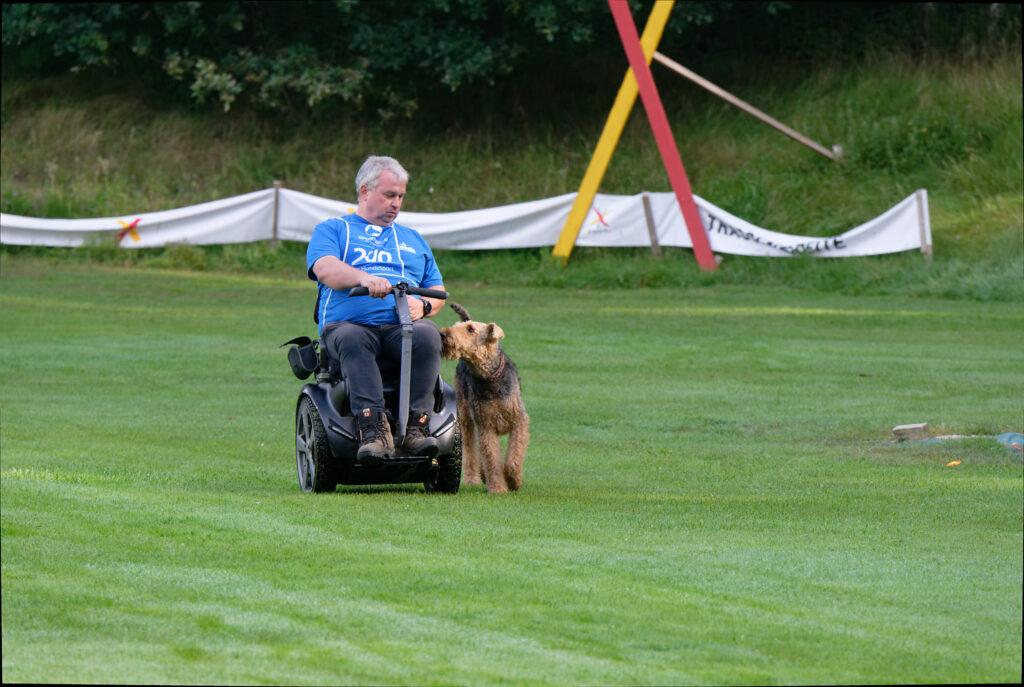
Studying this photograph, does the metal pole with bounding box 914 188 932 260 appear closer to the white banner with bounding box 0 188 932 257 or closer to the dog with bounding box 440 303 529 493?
the white banner with bounding box 0 188 932 257

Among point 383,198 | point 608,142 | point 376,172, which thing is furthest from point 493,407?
point 608,142

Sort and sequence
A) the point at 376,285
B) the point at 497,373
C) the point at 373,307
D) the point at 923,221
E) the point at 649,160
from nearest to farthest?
the point at 376,285, the point at 373,307, the point at 497,373, the point at 923,221, the point at 649,160

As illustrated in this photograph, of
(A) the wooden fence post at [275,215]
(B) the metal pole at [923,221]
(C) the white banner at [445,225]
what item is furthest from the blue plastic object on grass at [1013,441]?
(A) the wooden fence post at [275,215]

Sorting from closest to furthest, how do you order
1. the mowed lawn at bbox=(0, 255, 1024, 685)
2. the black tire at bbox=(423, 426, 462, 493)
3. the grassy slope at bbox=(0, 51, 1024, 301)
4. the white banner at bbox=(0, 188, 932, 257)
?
the mowed lawn at bbox=(0, 255, 1024, 685) < the black tire at bbox=(423, 426, 462, 493) < the grassy slope at bbox=(0, 51, 1024, 301) < the white banner at bbox=(0, 188, 932, 257)

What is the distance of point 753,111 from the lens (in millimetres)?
30297

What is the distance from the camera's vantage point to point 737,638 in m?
6.34

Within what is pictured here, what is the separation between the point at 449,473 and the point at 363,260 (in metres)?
Result: 1.26

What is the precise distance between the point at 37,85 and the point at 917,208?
702 inches

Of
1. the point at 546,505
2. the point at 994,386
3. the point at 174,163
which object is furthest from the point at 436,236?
the point at 546,505

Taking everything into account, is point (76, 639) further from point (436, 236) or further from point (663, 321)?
point (436, 236)

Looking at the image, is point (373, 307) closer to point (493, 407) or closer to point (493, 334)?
point (493, 334)

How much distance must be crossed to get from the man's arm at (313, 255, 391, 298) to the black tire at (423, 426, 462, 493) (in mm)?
982

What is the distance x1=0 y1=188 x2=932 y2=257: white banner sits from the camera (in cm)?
3019

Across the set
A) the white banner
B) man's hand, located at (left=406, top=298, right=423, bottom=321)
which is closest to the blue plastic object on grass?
man's hand, located at (left=406, top=298, right=423, bottom=321)
